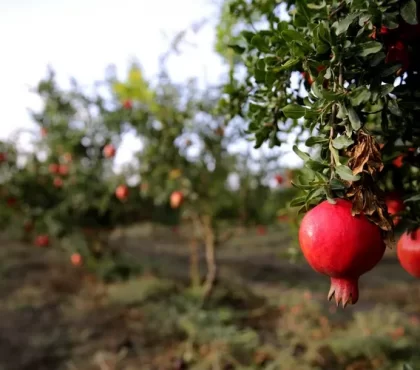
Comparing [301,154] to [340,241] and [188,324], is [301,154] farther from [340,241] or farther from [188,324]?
[188,324]

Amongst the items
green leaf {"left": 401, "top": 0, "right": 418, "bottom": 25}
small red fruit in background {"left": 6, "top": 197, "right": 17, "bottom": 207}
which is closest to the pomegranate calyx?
green leaf {"left": 401, "top": 0, "right": 418, "bottom": 25}

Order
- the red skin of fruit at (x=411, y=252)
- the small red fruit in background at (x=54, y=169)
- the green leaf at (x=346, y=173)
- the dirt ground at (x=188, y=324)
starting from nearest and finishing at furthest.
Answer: the green leaf at (x=346, y=173)
the red skin of fruit at (x=411, y=252)
the dirt ground at (x=188, y=324)
the small red fruit in background at (x=54, y=169)

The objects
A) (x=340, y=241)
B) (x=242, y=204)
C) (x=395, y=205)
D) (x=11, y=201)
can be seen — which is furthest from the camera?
(x=242, y=204)

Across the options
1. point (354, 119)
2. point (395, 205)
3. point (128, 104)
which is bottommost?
point (395, 205)

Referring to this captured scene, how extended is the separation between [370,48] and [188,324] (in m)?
2.82

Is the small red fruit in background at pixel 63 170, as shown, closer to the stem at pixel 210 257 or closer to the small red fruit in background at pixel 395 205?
the stem at pixel 210 257

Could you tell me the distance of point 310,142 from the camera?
0.60 metres

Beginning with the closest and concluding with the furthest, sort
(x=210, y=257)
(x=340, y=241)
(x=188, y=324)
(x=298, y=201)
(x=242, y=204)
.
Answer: (x=340, y=241), (x=298, y=201), (x=188, y=324), (x=210, y=257), (x=242, y=204)

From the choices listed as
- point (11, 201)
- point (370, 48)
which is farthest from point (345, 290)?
point (11, 201)

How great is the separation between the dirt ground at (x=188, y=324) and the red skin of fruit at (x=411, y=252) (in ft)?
5.52

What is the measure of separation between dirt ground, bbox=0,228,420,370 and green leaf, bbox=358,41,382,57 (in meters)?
1.99

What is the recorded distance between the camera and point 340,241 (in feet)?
1.74

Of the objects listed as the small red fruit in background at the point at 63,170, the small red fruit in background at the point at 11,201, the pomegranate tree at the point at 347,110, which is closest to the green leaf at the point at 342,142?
the pomegranate tree at the point at 347,110

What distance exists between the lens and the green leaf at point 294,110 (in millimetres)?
625
